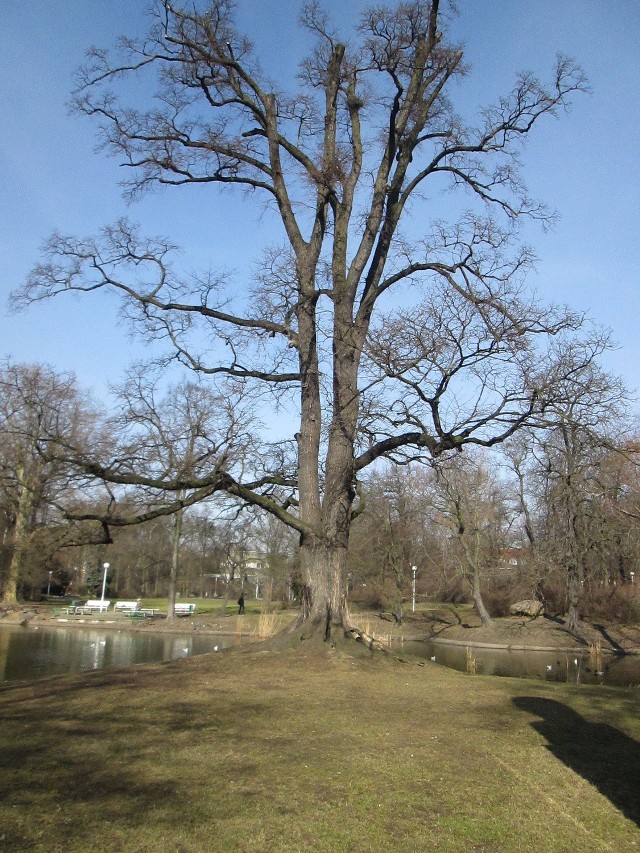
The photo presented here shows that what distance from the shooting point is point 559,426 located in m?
11.2

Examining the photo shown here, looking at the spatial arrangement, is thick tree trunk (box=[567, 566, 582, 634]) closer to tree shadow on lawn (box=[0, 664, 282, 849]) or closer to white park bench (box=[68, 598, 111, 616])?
white park bench (box=[68, 598, 111, 616])

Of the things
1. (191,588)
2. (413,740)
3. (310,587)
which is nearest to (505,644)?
(310,587)

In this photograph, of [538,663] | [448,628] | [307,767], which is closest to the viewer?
[307,767]

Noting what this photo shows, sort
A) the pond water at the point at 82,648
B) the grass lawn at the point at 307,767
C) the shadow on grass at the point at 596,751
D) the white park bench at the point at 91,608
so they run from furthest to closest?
the white park bench at the point at 91,608, the pond water at the point at 82,648, the shadow on grass at the point at 596,751, the grass lawn at the point at 307,767

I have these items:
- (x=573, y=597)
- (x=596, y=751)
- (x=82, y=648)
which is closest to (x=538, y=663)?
(x=573, y=597)

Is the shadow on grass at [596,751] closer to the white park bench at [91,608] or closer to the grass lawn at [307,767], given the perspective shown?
the grass lawn at [307,767]

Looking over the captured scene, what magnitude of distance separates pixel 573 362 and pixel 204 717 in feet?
25.2

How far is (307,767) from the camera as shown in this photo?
543 centimetres

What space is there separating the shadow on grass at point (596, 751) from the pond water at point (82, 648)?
972cm

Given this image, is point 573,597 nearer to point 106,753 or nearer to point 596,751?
point 596,751

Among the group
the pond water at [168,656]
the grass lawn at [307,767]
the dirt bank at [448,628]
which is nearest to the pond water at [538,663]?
the pond water at [168,656]

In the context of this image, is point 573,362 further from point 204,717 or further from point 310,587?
point 204,717

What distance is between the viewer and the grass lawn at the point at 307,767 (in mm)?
4199

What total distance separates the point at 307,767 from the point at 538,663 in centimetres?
1979
